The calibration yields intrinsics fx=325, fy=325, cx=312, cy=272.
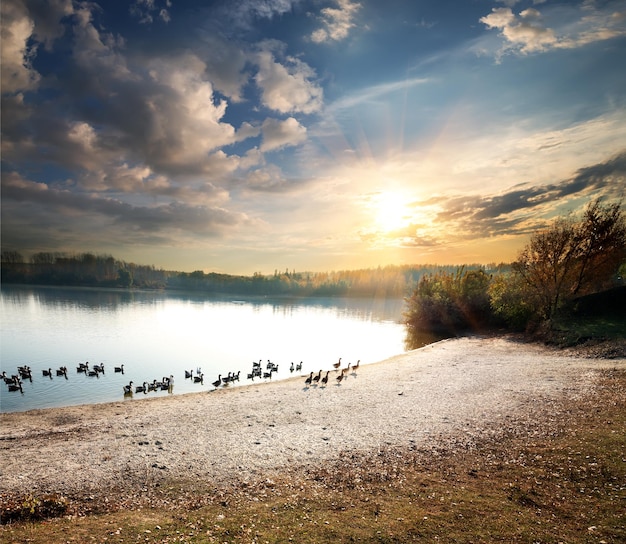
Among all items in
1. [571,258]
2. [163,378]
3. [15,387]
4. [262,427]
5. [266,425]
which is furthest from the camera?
[571,258]

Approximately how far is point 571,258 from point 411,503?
52.9 metres

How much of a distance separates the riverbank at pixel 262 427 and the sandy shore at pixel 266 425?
7 cm

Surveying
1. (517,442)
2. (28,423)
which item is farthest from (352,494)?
(28,423)

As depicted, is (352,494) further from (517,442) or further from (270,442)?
(517,442)

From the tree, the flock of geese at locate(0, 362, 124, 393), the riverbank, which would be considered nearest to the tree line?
the tree

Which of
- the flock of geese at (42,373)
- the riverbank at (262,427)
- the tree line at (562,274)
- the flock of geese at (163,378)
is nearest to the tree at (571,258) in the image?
the tree line at (562,274)

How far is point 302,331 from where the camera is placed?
2958 inches

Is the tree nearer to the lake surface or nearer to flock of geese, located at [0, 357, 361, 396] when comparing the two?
the lake surface

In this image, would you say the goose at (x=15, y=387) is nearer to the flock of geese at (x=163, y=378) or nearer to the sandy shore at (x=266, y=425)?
the flock of geese at (x=163, y=378)

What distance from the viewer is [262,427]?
2108 cm

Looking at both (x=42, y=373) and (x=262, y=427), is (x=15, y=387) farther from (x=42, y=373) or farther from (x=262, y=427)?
(x=262, y=427)

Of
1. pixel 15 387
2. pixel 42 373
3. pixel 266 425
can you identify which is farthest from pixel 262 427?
pixel 42 373

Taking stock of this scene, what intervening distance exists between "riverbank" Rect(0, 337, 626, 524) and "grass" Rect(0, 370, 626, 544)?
107cm

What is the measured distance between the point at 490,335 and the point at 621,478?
5100 cm
